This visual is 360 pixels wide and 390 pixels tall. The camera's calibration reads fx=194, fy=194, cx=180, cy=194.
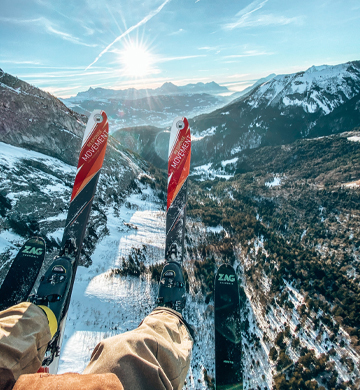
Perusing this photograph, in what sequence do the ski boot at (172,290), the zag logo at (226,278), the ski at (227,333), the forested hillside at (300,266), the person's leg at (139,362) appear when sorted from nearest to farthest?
the person's leg at (139,362), the ski boot at (172,290), the ski at (227,333), the zag logo at (226,278), the forested hillside at (300,266)

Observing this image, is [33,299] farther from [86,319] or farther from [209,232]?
[209,232]

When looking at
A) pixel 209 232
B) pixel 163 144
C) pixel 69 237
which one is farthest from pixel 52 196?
pixel 163 144

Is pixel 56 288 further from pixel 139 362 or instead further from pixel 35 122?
pixel 35 122

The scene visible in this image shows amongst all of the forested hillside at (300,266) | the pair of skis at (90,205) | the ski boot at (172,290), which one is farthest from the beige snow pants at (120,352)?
the forested hillside at (300,266)

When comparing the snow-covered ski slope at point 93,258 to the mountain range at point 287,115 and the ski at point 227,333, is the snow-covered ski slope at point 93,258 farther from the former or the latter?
the mountain range at point 287,115

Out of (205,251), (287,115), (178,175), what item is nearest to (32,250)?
(178,175)

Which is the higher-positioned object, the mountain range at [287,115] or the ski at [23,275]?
the mountain range at [287,115]
